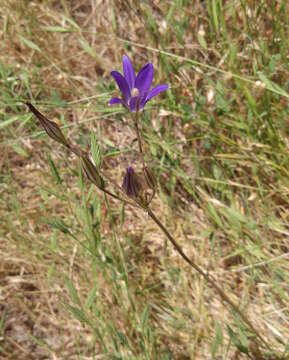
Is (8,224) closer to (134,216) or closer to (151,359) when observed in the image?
(134,216)

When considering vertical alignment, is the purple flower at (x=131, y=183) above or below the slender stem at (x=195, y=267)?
above

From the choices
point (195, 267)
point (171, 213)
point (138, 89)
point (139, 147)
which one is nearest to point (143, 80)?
point (138, 89)

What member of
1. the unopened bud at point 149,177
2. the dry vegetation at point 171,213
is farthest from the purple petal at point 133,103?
the dry vegetation at point 171,213

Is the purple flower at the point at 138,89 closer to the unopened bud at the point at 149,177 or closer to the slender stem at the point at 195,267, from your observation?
the unopened bud at the point at 149,177

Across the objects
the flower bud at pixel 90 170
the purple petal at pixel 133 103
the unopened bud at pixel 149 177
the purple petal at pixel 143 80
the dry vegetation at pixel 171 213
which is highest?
the purple petal at pixel 143 80

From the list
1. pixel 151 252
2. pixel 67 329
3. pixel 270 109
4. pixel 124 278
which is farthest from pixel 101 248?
pixel 270 109

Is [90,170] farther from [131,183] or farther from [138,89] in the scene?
[138,89]

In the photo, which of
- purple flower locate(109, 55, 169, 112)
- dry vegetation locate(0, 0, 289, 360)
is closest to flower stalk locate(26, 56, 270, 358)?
purple flower locate(109, 55, 169, 112)
